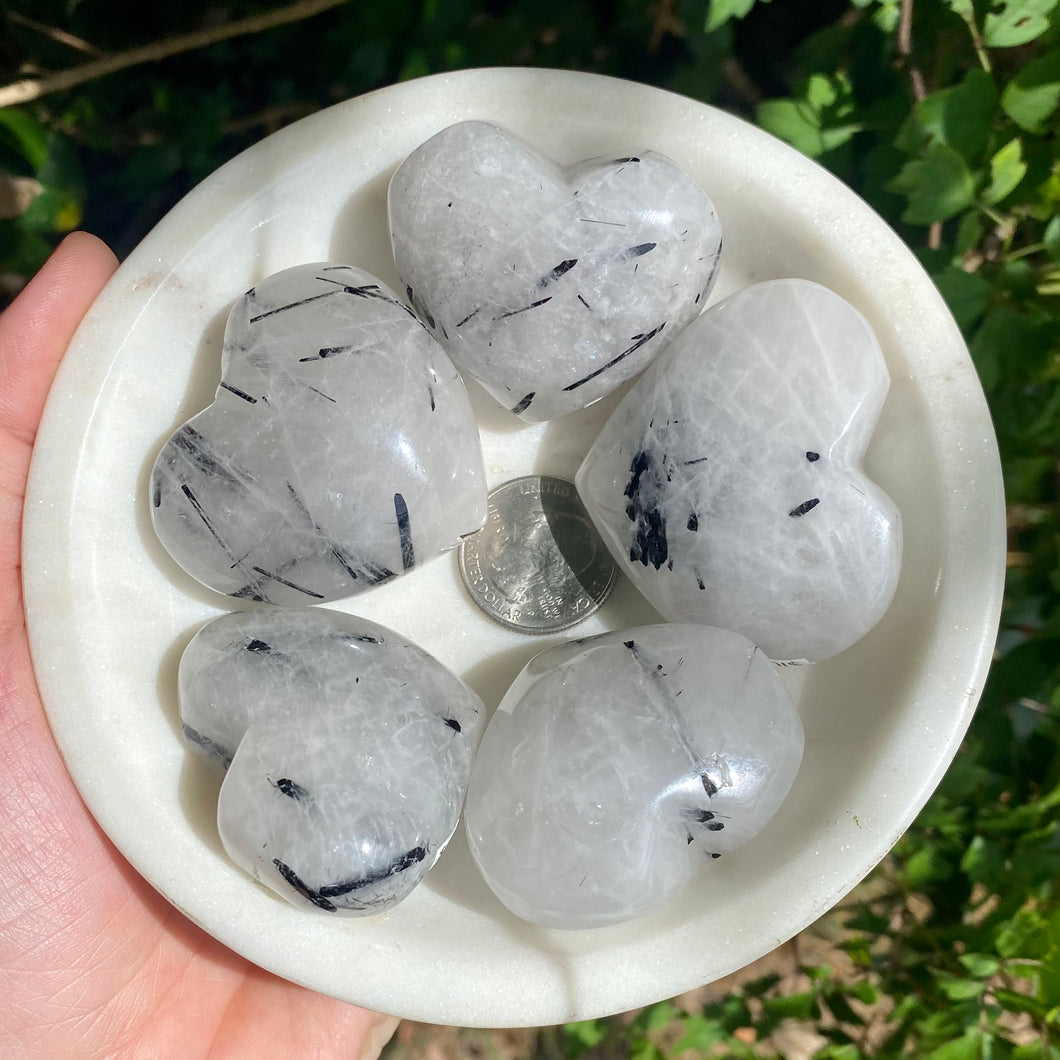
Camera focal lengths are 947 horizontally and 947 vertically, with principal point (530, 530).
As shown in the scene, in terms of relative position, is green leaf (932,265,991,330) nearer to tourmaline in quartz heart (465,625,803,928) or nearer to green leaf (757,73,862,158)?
green leaf (757,73,862,158)

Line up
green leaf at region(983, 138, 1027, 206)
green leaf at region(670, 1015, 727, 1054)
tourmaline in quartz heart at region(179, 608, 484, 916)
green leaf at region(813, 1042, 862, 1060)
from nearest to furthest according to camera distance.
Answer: tourmaline in quartz heart at region(179, 608, 484, 916) → green leaf at region(983, 138, 1027, 206) → green leaf at region(813, 1042, 862, 1060) → green leaf at region(670, 1015, 727, 1054)

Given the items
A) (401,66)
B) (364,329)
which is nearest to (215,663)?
(364,329)

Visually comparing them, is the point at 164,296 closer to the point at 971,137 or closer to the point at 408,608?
the point at 408,608

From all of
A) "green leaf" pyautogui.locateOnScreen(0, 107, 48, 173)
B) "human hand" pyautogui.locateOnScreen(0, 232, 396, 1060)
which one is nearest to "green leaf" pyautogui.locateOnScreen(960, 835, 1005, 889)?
"human hand" pyautogui.locateOnScreen(0, 232, 396, 1060)

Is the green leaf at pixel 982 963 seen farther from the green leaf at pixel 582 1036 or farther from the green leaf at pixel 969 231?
the green leaf at pixel 969 231

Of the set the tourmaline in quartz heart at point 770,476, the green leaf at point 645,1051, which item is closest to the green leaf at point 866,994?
the green leaf at point 645,1051

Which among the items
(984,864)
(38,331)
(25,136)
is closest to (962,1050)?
(984,864)
